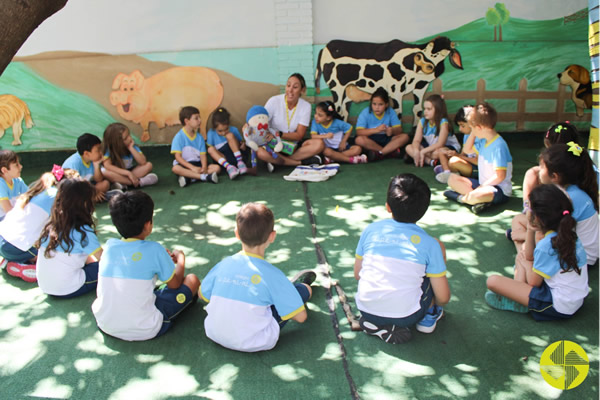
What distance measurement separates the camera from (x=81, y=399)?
98.1 inches

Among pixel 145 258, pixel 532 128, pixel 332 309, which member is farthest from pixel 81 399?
pixel 532 128

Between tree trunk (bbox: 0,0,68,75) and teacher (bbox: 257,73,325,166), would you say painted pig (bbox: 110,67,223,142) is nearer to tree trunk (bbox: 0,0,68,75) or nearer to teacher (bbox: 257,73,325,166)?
teacher (bbox: 257,73,325,166)

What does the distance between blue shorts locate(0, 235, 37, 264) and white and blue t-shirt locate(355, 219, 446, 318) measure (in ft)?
8.58

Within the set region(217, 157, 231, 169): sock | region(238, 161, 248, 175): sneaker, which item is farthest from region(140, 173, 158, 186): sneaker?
region(238, 161, 248, 175): sneaker

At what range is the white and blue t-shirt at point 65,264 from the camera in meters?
3.28

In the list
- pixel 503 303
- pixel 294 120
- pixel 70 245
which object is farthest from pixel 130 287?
pixel 294 120

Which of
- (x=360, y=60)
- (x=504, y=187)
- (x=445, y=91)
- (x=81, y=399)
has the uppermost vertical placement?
(x=360, y=60)

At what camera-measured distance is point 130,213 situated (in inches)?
113

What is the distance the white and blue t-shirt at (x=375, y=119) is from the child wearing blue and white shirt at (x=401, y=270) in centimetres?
429

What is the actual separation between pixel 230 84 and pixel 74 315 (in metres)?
4.69

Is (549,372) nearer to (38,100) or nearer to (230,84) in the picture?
(230,84)

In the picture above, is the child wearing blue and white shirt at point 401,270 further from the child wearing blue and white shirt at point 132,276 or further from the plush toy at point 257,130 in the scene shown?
the plush toy at point 257,130

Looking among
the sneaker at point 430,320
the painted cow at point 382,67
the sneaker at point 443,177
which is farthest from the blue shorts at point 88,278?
the painted cow at point 382,67

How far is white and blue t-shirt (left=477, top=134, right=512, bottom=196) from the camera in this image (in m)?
4.71
